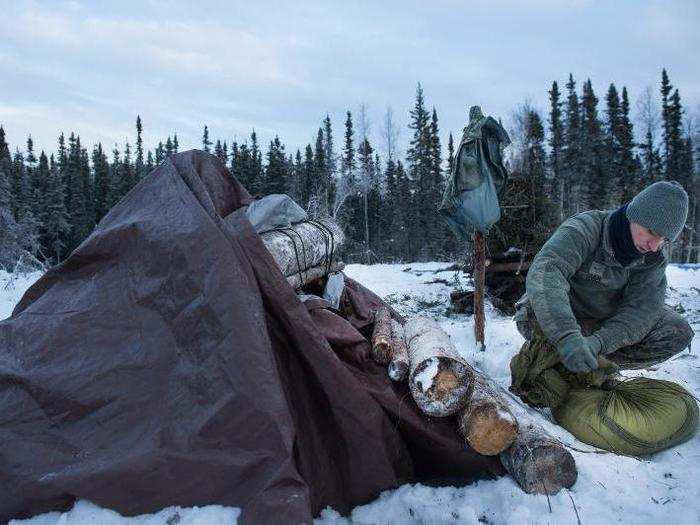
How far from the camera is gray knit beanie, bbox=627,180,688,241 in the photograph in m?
2.88

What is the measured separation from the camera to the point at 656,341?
3379 millimetres

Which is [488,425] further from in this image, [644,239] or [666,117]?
[666,117]

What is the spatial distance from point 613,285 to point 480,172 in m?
1.85

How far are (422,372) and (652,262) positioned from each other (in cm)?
186

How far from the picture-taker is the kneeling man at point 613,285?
9.48 feet

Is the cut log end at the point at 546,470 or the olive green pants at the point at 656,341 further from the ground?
the olive green pants at the point at 656,341

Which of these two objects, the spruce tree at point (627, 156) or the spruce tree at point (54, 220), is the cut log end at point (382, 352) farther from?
the spruce tree at point (54, 220)

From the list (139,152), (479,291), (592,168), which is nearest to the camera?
(479,291)

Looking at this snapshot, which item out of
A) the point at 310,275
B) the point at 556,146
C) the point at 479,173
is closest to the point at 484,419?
the point at 310,275

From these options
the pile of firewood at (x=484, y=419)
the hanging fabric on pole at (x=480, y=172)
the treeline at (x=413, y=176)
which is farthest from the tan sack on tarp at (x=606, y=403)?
the treeline at (x=413, y=176)

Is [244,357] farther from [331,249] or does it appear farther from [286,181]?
[286,181]

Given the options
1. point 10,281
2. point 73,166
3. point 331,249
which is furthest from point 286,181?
point 331,249

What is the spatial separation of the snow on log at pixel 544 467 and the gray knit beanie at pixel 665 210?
152cm

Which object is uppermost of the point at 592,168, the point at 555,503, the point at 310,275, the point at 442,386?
the point at 592,168
